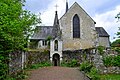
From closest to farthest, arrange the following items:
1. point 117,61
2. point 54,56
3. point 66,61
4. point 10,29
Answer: point 10,29, point 117,61, point 66,61, point 54,56

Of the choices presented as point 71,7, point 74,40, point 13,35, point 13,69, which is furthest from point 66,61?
point 13,35

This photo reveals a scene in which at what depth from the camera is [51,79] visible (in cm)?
1886

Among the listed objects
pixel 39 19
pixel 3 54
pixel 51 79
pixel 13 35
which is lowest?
pixel 51 79

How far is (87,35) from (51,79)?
30572 millimetres

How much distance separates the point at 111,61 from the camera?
2369 centimetres

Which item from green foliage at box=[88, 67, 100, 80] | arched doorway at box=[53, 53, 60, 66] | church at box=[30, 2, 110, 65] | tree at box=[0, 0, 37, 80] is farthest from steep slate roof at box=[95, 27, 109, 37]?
tree at box=[0, 0, 37, 80]

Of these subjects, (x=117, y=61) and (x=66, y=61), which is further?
(x=66, y=61)

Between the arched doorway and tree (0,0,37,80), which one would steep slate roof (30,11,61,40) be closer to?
the arched doorway

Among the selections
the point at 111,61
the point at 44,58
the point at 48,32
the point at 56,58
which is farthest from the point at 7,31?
the point at 48,32

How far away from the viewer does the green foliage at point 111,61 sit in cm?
2359

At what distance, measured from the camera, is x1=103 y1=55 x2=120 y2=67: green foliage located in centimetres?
2359

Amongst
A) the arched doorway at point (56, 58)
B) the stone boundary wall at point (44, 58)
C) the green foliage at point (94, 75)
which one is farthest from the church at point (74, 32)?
the green foliage at point (94, 75)

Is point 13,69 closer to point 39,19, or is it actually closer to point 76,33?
point 39,19

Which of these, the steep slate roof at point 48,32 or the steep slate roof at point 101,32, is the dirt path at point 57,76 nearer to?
the steep slate roof at point 48,32
